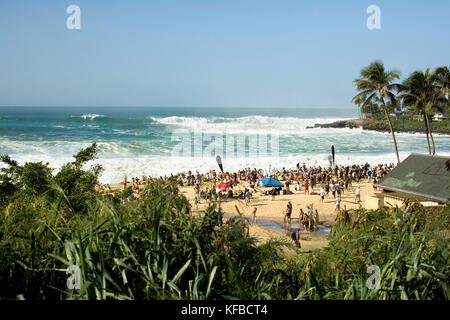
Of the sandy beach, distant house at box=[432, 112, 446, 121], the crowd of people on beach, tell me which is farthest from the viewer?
distant house at box=[432, 112, 446, 121]

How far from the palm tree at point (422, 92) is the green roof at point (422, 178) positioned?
43.4 feet

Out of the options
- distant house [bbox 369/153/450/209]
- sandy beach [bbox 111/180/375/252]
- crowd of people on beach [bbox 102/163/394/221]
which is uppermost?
distant house [bbox 369/153/450/209]

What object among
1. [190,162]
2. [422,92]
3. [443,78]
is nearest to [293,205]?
[422,92]

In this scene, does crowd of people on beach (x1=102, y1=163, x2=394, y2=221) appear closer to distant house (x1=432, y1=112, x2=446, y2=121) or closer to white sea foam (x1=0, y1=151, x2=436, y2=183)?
white sea foam (x1=0, y1=151, x2=436, y2=183)

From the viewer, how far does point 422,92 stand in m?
24.9

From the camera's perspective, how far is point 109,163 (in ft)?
111

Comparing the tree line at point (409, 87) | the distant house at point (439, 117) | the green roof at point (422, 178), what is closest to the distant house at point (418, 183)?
the green roof at point (422, 178)

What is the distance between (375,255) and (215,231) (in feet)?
6.23

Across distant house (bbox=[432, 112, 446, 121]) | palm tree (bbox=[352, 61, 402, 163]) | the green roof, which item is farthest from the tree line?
distant house (bbox=[432, 112, 446, 121])

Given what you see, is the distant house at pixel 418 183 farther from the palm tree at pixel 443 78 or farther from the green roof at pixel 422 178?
the palm tree at pixel 443 78

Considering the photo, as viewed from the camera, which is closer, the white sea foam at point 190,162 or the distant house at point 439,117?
the white sea foam at point 190,162

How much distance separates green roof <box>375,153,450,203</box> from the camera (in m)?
Result: 11.5

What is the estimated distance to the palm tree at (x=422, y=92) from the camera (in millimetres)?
24688
